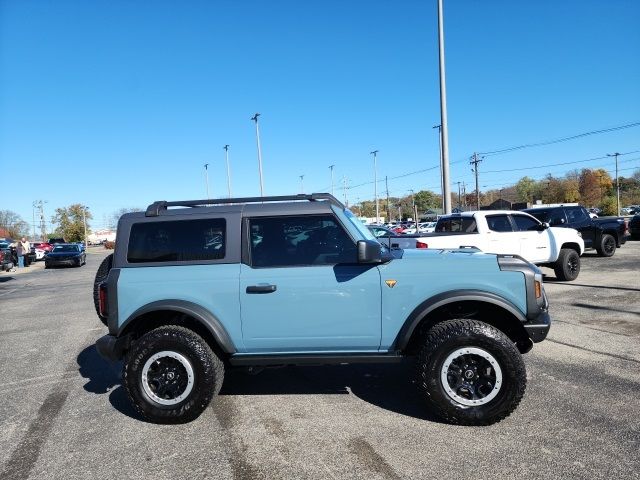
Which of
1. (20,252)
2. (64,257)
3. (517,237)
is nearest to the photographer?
(517,237)

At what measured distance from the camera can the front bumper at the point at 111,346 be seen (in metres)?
4.22

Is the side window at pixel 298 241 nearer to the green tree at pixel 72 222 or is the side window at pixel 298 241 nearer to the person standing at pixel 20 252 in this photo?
the person standing at pixel 20 252

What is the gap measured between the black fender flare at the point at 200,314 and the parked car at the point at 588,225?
1435 cm

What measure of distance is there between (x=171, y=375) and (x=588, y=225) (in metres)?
16.1

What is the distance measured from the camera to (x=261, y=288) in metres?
4.04

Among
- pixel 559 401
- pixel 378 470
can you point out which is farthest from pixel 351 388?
pixel 559 401

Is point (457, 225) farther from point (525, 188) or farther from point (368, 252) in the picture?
point (525, 188)

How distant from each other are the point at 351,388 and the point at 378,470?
5.37 feet

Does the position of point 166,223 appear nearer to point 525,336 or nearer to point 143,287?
point 143,287

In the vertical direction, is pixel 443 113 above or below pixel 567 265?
above

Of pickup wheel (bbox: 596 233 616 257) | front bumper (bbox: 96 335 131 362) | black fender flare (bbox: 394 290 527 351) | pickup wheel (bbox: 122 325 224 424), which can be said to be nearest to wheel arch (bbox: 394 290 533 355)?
black fender flare (bbox: 394 290 527 351)

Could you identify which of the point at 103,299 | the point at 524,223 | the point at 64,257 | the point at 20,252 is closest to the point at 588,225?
the point at 524,223

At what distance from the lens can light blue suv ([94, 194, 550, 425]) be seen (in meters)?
3.93

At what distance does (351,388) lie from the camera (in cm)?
487
